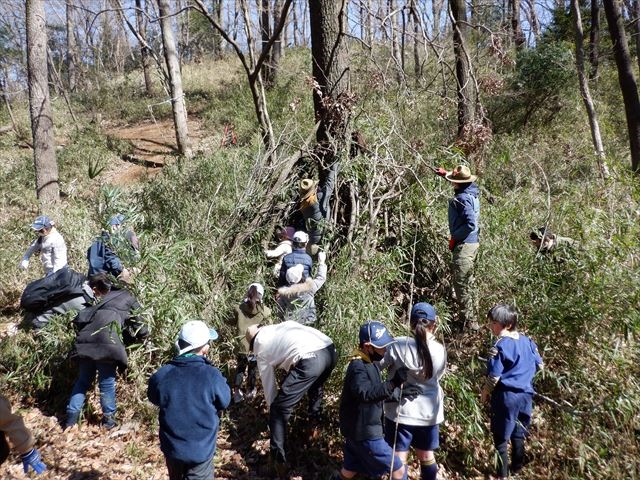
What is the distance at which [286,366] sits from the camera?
338 cm

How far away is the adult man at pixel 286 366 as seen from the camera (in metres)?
3.30

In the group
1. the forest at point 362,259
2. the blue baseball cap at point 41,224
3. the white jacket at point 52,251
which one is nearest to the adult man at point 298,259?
the forest at point 362,259

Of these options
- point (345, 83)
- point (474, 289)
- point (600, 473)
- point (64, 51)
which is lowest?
point (600, 473)

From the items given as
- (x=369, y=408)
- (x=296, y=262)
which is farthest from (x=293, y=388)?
(x=296, y=262)

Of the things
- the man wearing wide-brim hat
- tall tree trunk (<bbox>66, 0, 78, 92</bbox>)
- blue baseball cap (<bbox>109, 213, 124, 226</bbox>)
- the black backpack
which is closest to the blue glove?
the black backpack

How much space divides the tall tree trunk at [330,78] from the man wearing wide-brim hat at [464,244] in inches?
66.8

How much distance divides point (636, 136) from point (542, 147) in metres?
1.51

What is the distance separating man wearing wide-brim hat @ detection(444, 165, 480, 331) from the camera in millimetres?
Answer: 4477

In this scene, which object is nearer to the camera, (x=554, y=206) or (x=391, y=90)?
(x=554, y=206)

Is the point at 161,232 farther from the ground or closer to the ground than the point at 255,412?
farther from the ground

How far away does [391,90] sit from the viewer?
709 centimetres

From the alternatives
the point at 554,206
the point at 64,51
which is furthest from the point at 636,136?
the point at 64,51

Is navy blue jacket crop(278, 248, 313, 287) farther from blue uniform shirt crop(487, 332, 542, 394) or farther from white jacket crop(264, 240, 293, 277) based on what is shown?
blue uniform shirt crop(487, 332, 542, 394)

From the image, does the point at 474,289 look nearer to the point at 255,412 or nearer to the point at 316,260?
the point at 316,260
